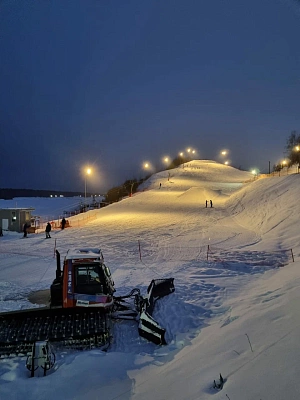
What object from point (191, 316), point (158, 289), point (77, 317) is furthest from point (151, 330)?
point (158, 289)

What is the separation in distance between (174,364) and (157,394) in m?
1.18

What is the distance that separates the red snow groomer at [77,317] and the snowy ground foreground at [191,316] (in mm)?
287

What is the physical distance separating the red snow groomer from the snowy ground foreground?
287mm

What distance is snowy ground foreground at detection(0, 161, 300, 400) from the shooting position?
14.1 feet

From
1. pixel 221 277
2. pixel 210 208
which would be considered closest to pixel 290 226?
pixel 221 277

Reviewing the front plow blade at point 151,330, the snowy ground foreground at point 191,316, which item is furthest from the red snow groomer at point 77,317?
the snowy ground foreground at point 191,316

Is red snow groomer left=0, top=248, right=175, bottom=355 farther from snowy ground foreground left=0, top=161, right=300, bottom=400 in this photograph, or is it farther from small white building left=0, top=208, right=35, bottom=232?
small white building left=0, top=208, right=35, bottom=232

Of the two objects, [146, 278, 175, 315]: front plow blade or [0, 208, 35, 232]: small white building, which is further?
[0, 208, 35, 232]: small white building

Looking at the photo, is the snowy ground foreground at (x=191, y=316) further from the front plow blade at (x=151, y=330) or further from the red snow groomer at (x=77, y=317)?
the red snow groomer at (x=77, y=317)

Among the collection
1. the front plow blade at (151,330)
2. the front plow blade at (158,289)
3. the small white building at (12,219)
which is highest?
the small white building at (12,219)

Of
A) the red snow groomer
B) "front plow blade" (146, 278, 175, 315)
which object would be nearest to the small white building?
"front plow blade" (146, 278, 175, 315)

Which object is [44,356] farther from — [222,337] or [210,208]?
[210,208]

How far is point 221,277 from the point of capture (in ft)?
37.8

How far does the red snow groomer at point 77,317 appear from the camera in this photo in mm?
6074
